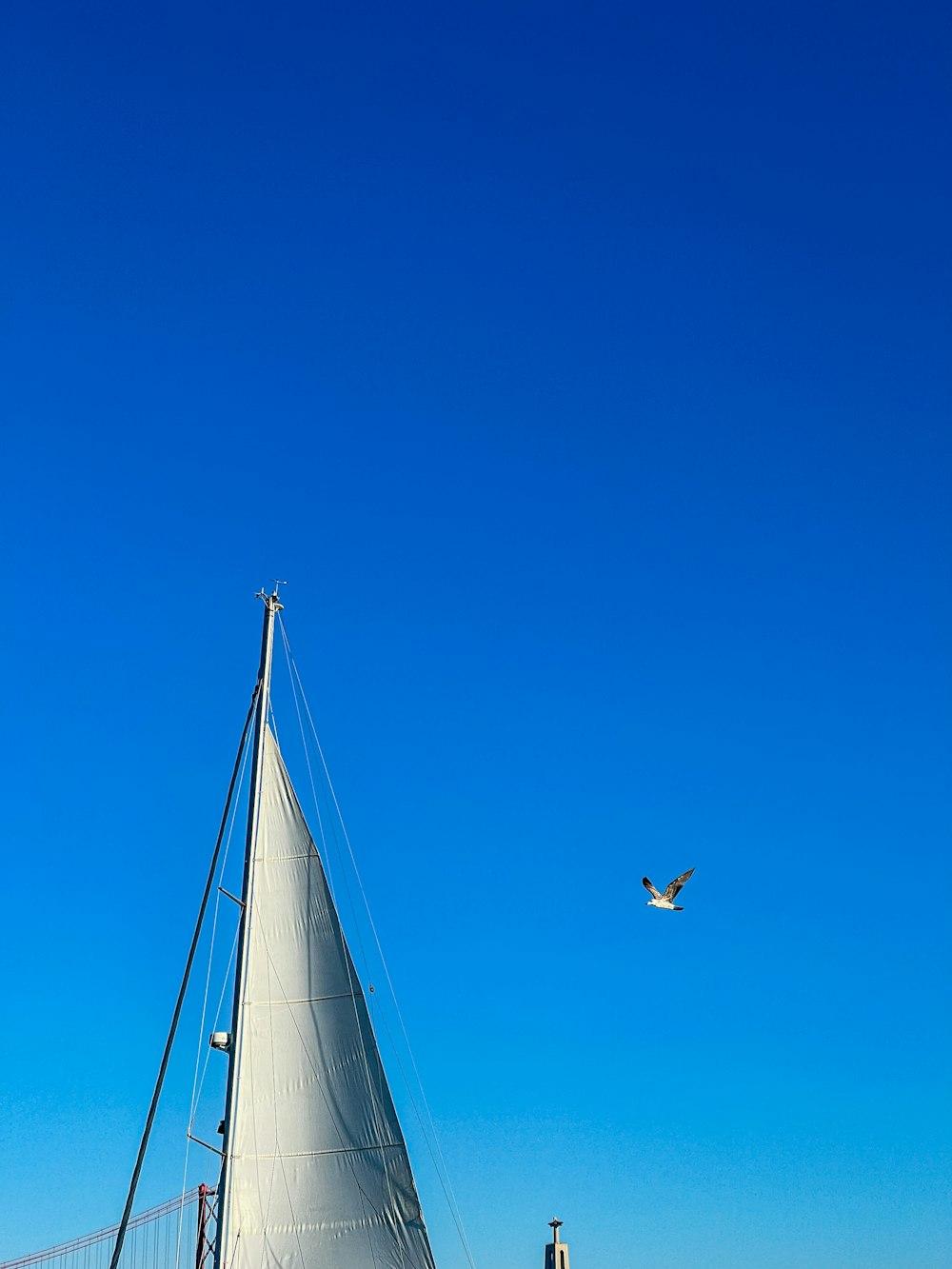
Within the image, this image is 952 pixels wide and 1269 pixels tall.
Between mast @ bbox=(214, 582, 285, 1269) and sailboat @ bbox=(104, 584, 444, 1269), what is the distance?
4cm

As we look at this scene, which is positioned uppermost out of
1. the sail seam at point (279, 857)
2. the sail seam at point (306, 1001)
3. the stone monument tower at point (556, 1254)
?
the sail seam at point (279, 857)

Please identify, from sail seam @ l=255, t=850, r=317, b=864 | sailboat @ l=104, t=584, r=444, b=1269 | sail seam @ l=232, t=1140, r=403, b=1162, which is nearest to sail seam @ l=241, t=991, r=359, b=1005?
sailboat @ l=104, t=584, r=444, b=1269

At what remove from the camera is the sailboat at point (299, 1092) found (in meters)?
33.1

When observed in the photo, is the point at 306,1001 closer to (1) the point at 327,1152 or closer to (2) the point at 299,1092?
(2) the point at 299,1092

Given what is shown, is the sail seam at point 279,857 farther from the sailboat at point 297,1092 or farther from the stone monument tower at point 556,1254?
the stone monument tower at point 556,1254

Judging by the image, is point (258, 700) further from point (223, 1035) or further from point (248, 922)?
point (223, 1035)

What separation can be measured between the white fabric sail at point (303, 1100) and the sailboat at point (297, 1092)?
29mm

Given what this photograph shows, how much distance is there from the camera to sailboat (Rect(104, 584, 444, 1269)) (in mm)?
33125

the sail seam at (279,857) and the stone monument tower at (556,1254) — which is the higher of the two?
the sail seam at (279,857)

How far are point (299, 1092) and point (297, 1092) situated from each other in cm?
4

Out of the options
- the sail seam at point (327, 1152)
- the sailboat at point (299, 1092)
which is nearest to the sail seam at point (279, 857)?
the sailboat at point (299, 1092)

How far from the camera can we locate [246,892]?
3562cm

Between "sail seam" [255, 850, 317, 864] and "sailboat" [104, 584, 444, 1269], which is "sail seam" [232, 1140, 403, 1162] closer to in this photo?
"sailboat" [104, 584, 444, 1269]

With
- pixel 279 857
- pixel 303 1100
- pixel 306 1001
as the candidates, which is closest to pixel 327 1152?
pixel 303 1100
